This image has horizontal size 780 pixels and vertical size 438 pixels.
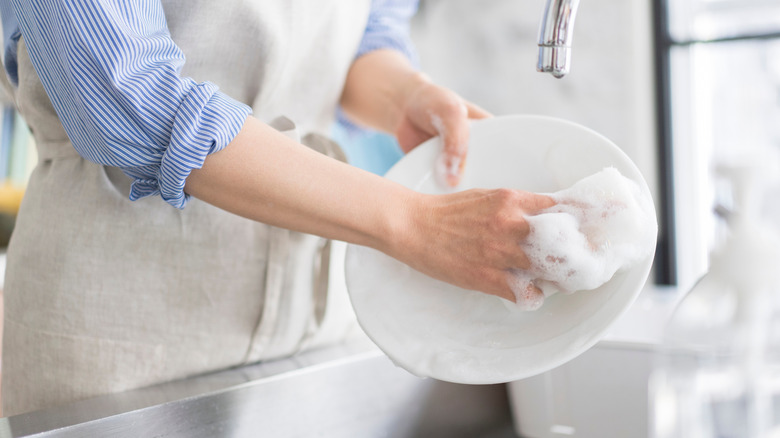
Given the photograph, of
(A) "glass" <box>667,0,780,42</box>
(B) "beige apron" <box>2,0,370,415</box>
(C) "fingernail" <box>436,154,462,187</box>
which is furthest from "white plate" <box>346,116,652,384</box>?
(A) "glass" <box>667,0,780,42</box>

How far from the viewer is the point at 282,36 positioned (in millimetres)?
576

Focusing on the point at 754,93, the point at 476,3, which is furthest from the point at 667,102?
the point at 476,3

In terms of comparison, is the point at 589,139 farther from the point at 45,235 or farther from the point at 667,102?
the point at 667,102

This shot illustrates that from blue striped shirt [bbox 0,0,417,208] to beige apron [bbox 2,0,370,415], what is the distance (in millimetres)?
104

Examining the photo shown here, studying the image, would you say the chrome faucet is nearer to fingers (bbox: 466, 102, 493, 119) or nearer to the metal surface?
fingers (bbox: 466, 102, 493, 119)

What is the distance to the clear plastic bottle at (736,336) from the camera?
538 millimetres

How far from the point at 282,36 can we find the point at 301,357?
289 millimetres

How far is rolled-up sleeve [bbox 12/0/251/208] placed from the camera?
0.39 metres

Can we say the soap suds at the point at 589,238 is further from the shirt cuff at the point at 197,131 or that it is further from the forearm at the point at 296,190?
the shirt cuff at the point at 197,131

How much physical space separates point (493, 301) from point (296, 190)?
190 mm

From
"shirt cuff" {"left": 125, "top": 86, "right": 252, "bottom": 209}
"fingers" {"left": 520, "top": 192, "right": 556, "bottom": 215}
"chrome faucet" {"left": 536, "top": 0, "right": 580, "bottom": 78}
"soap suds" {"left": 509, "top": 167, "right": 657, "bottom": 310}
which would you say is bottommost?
"soap suds" {"left": 509, "top": 167, "right": 657, "bottom": 310}

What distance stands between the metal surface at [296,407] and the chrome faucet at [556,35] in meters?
0.32

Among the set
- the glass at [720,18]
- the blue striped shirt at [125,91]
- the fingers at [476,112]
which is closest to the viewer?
the blue striped shirt at [125,91]

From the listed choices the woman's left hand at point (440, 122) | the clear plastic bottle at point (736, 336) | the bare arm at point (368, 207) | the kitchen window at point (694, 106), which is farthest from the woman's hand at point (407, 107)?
the kitchen window at point (694, 106)
